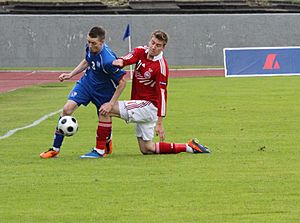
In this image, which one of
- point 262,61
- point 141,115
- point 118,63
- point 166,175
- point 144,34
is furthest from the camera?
point 144,34

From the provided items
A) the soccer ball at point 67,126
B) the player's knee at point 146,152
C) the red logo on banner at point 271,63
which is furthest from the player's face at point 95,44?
the red logo on banner at point 271,63

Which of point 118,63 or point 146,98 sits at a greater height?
point 118,63

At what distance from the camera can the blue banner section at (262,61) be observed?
130 feet

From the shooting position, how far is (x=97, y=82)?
13508 mm

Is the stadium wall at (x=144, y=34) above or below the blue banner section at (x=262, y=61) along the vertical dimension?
above

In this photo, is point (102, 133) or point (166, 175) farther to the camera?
point (102, 133)

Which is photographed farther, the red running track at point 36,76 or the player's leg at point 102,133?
the red running track at point 36,76

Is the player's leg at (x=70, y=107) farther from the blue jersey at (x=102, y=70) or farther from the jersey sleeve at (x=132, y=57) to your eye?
the jersey sleeve at (x=132, y=57)

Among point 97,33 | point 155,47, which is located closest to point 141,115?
point 155,47

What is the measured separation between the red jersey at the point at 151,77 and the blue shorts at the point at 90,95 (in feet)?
1.31

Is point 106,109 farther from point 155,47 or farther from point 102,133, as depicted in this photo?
point 155,47

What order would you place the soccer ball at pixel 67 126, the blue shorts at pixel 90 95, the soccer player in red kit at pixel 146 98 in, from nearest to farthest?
the soccer ball at pixel 67 126, the soccer player in red kit at pixel 146 98, the blue shorts at pixel 90 95

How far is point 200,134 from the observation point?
A: 664 inches

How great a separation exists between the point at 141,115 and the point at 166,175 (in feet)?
7.38
